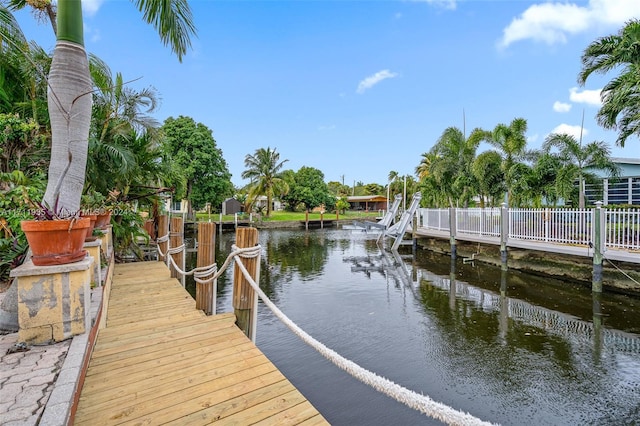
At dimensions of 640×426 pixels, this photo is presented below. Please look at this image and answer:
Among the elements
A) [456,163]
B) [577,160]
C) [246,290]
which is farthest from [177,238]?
[456,163]

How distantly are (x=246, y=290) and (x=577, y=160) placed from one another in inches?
595

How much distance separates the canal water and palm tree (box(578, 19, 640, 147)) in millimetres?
5987

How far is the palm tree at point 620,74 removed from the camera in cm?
862

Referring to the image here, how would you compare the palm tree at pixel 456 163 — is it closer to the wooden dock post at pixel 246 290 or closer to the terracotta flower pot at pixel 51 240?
the wooden dock post at pixel 246 290

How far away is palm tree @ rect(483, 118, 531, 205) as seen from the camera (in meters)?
13.7

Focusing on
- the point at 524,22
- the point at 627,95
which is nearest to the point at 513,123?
the point at 524,22

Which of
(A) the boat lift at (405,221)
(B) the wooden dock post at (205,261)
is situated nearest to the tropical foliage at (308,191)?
(A) the boat lift at (405,221)

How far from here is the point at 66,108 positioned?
2.60 metres

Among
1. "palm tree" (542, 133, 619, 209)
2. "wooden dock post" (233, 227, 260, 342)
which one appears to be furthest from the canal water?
"palm tree" (542, 133, 619, 209)

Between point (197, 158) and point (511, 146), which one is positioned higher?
point (197, 158)

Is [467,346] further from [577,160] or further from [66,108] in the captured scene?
[577,160]

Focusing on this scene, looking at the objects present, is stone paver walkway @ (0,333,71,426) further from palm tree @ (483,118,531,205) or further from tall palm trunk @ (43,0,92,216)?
palm tree @ (483,118,531,205)

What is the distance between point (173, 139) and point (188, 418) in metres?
28.0

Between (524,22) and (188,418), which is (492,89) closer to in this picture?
(524,22)
